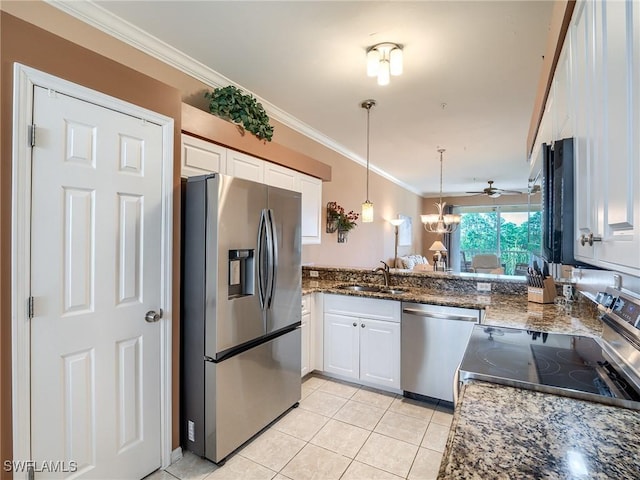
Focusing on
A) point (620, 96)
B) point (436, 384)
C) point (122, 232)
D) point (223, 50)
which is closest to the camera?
point (620, 96)

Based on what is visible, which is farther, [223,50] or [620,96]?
[223,50]

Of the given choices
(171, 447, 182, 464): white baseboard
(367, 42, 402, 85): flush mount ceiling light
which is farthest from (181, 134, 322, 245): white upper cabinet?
(171, 447, 182, 464): white baseboard

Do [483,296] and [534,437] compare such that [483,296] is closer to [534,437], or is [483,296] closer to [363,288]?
[363,288]

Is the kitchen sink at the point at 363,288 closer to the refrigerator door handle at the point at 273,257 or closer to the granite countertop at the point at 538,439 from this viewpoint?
the refrigerator door handle at the point at 273,257

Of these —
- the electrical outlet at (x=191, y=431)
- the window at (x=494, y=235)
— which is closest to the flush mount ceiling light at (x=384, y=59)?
the electrical outlet at (x=191, y=431)

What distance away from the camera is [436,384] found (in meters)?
2.65

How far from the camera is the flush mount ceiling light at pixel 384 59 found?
2.21 m

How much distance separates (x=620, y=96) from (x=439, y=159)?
505cm

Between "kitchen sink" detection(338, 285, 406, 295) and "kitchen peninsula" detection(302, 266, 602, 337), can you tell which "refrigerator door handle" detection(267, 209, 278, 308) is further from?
"kitchen sink" detection(338, 285, 406, 295)

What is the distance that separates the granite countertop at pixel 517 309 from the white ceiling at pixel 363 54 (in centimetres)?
181

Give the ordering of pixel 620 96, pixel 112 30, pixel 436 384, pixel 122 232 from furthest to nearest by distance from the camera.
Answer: pixel 436 384
pixel 112 30
pixel 122 232
pixel 620 96

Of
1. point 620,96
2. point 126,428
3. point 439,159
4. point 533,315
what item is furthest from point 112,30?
point 439,159

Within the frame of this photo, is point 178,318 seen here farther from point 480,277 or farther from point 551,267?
point 551,267

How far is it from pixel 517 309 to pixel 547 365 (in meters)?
1.11
